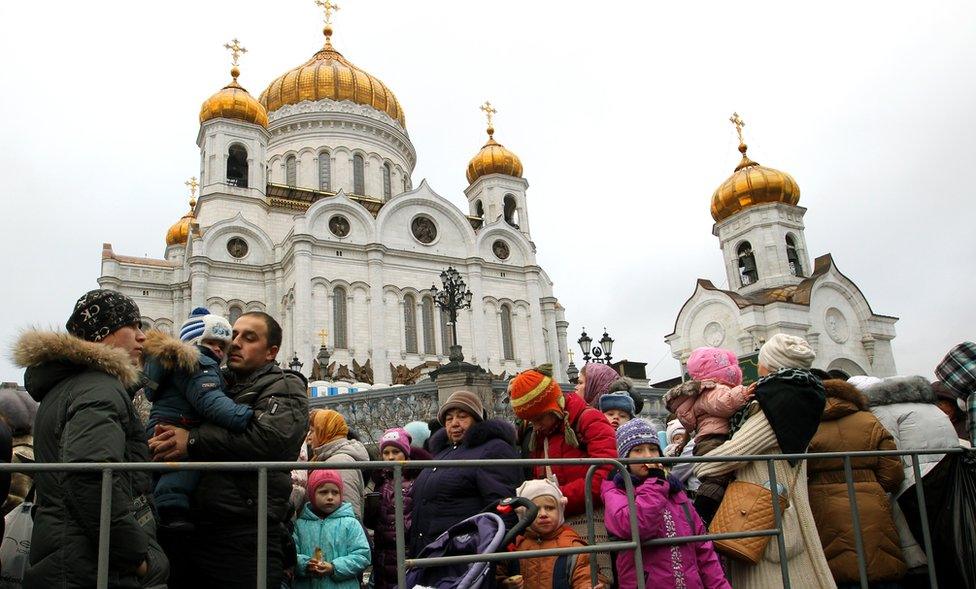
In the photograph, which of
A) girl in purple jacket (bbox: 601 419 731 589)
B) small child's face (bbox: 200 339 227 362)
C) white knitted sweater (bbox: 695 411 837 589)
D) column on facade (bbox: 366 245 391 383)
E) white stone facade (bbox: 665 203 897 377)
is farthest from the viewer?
white stone facade (bbox: 665 203 897 377)

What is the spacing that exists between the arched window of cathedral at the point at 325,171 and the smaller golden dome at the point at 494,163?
7.30 metres

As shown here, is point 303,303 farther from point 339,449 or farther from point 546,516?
point 546,516

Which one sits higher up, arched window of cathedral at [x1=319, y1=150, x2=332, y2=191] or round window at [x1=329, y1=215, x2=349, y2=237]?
arched window of cathedral at [x1=319, y1=150, x2=332, y2=191]

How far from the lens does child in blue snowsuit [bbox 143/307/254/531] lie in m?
3.37

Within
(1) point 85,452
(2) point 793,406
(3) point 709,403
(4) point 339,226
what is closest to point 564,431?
(3) point 709,403

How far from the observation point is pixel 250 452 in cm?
346

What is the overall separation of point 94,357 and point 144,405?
16.3 m

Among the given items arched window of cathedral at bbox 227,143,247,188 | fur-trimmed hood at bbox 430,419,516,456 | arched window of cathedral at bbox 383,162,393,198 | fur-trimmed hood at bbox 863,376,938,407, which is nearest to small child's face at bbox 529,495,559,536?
fur-trimmed hood at bbox 430,419,516,456

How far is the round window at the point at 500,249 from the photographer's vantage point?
120 ft

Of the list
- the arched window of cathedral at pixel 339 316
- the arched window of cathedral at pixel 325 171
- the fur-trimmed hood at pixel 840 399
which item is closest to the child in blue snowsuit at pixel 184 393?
the fur-trimmed hood at pixel 840 399

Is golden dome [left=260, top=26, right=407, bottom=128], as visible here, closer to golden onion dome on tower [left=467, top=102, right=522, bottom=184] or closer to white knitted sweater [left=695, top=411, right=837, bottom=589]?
golden onion dome on tower [left=467, top=102, right=522, bottom=184]

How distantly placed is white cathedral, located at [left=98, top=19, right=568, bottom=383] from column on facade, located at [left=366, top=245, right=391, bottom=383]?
0.06 m

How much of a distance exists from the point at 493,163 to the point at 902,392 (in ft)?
117

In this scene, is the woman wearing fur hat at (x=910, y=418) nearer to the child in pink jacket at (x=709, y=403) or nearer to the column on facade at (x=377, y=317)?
the child in pink jacket at (x=709, y=403)
